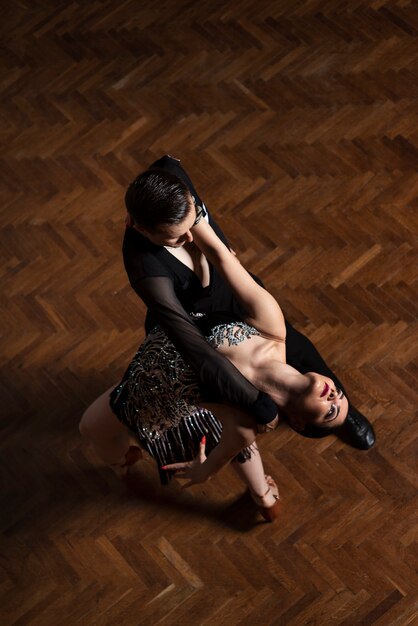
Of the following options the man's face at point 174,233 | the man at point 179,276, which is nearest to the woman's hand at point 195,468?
the man at point 179,276

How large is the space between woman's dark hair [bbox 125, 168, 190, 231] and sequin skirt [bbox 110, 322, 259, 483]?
40cm

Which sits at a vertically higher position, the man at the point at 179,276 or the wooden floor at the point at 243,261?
the man at the point at 179,276

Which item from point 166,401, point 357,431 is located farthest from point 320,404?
point 357,431

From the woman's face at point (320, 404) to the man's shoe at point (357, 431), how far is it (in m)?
0.87

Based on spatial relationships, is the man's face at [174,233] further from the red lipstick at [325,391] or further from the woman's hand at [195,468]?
the woman's hand at [195,468]

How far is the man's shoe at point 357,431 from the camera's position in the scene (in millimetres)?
3197

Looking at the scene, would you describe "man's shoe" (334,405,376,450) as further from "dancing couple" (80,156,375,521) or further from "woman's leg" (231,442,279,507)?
"dancing couple" (80,156,375,521)

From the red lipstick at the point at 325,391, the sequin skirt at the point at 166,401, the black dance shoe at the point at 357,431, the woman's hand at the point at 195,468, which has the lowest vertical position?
the black dance shoe at the point at 357,431

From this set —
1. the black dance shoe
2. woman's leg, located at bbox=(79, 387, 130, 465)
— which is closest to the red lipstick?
woman's leg, located at bbox=(79, 387, 130, 465)

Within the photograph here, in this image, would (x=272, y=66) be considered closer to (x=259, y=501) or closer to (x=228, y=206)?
(x=228, y=206)

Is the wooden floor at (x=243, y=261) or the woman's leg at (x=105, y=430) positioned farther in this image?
the wooden floor at (x=243, y=261)

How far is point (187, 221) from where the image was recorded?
2.19 meters

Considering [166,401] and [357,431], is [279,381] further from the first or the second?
[357,431]

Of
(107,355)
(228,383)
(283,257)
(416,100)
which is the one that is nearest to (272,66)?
(416,100)
